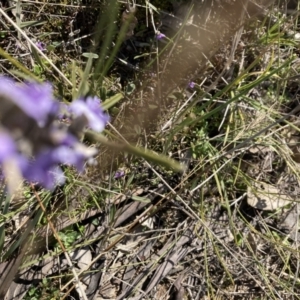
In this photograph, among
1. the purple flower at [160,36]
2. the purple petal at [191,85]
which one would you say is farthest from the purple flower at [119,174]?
the purple flower at [160,36]

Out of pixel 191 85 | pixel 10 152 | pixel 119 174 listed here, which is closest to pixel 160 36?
pixel 191 85

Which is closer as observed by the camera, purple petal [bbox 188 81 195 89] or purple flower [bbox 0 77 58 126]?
purple flower [bbox 0 77 58 126]

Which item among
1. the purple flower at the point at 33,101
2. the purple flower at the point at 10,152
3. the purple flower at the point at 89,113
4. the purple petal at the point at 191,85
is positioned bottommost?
the purple flower at the point at 10,152

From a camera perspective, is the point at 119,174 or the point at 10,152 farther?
the point at 119,174

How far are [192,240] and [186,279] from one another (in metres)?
0.14

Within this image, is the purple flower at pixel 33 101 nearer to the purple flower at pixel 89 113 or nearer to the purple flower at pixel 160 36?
the purple flower at pixel 89 113

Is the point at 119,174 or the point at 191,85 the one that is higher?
the point at 191,85

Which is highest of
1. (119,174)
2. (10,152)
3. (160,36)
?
(160,36)

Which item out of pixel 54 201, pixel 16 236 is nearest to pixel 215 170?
pixel 54 201

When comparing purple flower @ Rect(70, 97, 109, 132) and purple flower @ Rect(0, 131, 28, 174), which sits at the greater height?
purple flower @ Rect(70, 97, 109, 132)

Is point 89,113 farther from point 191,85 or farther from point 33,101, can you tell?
point 191,85

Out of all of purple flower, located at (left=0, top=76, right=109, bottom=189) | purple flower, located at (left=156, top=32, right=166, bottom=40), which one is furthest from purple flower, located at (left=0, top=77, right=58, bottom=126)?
purple flower, located at (left=156, top=32, right=166, bottom=40)

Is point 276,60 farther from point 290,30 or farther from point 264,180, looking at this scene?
point 264,180

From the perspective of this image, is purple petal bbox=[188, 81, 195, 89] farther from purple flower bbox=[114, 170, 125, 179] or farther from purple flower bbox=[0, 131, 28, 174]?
purple flower bbox=[0, 131, 28, 174]
